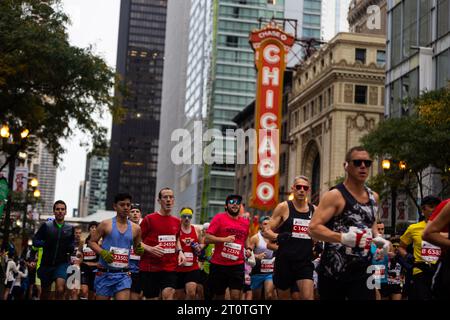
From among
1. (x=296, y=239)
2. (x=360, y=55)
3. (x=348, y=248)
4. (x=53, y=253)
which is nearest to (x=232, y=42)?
(x=360, y=55)

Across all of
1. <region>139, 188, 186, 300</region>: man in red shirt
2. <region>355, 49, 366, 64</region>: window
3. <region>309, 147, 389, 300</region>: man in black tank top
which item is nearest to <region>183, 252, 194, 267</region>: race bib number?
<region>139, 188, 186, 300</region>: man in red shirt

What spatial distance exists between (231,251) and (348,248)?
613cm

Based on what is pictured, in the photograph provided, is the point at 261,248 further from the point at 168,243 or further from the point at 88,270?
the point at 168,243

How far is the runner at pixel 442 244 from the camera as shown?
640cm

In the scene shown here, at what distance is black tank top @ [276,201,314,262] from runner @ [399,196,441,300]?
1443 mm

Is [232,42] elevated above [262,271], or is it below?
above

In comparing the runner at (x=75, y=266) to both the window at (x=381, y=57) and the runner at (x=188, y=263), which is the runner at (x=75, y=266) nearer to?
the runner at (x=188, y=263)

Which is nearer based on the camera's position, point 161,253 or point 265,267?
point 161,253

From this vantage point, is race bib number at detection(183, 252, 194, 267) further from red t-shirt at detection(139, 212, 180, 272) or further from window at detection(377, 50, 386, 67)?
window at detection(377, 50, 386, 67)

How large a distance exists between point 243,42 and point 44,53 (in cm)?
7651

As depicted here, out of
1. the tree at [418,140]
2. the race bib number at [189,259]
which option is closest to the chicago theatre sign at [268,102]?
the tree at [418,140]

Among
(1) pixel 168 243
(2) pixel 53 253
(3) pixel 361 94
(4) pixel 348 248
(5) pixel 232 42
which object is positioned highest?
(5) pixel 232 42

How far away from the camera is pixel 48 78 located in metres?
27.0

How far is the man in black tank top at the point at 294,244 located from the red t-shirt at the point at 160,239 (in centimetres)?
162
